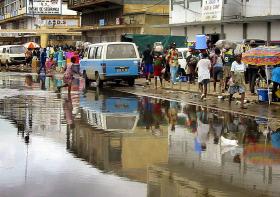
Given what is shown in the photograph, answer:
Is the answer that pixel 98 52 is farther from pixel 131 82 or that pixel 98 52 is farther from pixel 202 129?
pixel 202 129

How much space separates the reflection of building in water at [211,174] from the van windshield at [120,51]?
1532cm

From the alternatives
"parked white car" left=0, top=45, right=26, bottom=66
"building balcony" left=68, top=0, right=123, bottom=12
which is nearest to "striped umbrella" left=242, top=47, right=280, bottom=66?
"building balcony" left=68, top=0, right=123, bottom=12

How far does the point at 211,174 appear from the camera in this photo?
8602mm

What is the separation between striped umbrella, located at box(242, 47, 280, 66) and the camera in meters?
18.3

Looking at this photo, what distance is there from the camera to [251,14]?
30.8 meters

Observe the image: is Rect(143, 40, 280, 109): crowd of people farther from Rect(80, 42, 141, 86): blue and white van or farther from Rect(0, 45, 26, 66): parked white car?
Rect(0, 45, 26, 66): parked white car

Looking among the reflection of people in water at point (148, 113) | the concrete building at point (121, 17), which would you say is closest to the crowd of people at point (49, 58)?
the concrete building at point (121, 17)

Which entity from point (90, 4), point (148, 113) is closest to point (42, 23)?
point (90, 4)

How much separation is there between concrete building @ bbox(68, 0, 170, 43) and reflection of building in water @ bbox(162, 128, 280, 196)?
37676 mm

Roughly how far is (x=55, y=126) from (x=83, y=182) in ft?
18.8

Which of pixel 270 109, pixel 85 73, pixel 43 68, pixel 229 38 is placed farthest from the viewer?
pixel 43 68

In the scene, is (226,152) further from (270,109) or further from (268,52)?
(268,52)

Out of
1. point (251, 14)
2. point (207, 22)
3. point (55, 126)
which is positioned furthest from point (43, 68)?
point (55, 126)

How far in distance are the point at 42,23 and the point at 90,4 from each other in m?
20.6
